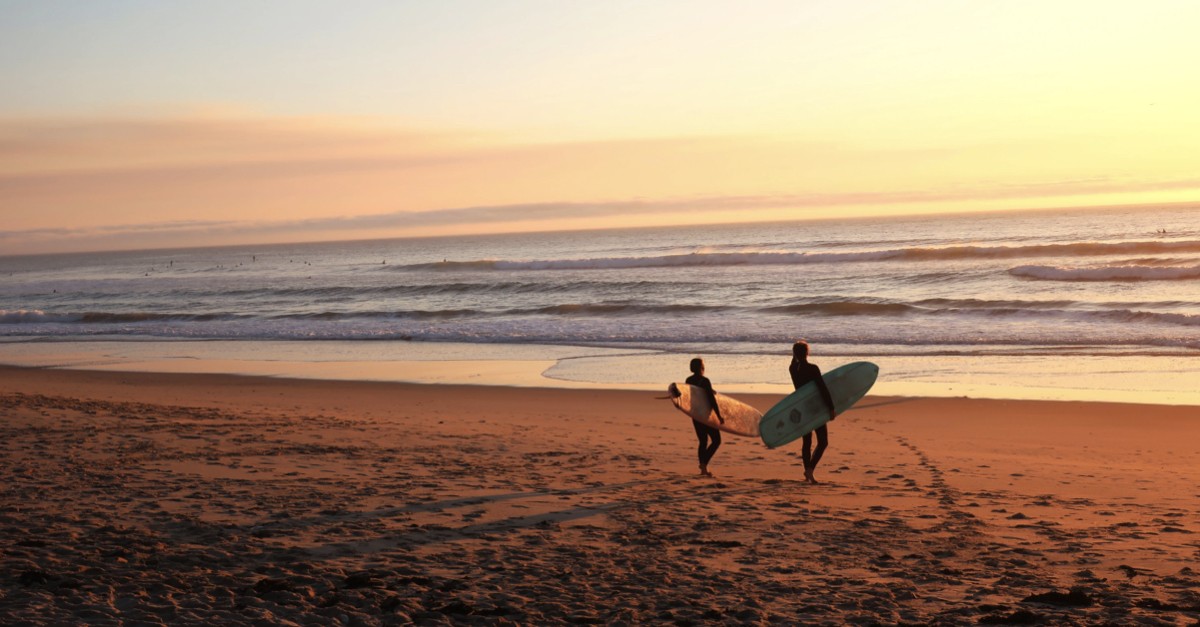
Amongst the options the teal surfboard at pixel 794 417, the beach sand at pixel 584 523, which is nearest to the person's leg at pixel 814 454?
the teal surfboard at pixel 794 417

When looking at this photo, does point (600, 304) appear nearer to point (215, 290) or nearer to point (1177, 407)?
point (1177, 407)

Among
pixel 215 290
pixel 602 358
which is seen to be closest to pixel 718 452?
pixel 602 358

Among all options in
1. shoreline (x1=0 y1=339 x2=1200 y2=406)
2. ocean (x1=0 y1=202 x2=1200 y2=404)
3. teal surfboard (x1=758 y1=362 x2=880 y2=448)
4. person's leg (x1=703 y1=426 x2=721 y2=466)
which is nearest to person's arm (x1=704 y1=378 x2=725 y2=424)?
person's leg (x1=703 y1=426 x2=721 y2=466)

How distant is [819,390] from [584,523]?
299cm

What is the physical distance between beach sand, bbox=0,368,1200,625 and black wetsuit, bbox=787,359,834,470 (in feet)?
1.17

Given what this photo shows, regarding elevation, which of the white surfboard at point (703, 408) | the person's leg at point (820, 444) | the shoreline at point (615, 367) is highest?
the white surfboard at point (703, 408)

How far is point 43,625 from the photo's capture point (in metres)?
4.94

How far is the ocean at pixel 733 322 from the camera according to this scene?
18297 mm

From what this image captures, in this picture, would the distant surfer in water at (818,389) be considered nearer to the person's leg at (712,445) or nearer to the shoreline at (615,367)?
the person's leg at (712,445)

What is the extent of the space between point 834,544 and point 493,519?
247 centimetres

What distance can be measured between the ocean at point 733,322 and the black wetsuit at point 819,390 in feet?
22.0

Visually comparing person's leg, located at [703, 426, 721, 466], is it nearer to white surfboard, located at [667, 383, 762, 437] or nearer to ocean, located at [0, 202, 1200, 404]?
white surfboard, located at [667, 383, 762, 437]

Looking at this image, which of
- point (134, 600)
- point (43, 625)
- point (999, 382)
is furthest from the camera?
point (999, 382)

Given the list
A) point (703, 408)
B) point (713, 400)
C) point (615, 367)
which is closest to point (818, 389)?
point (713, 400)
